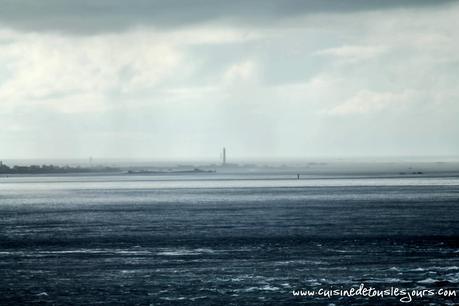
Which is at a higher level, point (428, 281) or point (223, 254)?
point (223, 254)

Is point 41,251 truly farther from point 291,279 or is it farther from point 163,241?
point 291,279

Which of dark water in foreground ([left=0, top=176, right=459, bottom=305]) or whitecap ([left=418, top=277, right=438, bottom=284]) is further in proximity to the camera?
whitecap ([left=418, top=277, right=438, bottom=284])

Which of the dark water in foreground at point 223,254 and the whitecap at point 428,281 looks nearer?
the dark water in foreground at point 223,254

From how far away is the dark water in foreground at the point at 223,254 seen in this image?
33000 mm

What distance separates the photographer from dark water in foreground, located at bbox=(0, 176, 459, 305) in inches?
1299

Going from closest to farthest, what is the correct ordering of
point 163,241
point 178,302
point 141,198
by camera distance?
1. point 178,302
2. point 163,241
3. point 141,198

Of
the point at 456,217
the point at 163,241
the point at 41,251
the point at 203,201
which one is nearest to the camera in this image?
the point at 41,251

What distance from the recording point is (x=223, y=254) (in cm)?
4375

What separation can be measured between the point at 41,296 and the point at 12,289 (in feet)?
8.01

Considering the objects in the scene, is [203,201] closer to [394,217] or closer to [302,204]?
Answer: [302,204]

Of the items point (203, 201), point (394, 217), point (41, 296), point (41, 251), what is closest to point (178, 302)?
point (41, 296)

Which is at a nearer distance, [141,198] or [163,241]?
[163,241]

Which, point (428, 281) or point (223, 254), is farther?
point (223, 254)

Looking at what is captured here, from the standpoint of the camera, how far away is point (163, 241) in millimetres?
51125
